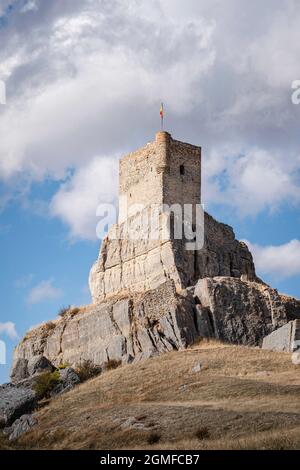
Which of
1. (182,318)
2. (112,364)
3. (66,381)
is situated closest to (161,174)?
(182,318)

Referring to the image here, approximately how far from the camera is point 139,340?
162 ft

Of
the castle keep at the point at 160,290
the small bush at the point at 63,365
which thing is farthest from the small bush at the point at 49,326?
the small bush at the point at 63,365

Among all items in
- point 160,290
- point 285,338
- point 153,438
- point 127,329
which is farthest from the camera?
point 127,329

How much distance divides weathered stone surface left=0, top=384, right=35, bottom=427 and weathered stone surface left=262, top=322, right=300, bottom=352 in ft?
42.8

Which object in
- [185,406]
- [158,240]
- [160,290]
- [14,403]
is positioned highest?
[158,240]

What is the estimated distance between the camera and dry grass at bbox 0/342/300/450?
29.3 m

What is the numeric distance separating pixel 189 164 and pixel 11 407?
22.4 metres

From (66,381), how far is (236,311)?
1062 centimetres

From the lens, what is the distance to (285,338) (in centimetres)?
4584

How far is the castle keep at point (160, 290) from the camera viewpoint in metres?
48.9

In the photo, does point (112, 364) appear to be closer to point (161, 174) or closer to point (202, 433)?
point (161, 174)

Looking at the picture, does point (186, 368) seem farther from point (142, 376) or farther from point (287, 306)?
point (287, 306)

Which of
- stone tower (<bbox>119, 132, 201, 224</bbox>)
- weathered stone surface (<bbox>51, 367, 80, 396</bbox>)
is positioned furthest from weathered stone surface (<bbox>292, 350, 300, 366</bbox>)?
stone tower (<bbox>119, 132, 201, 224</bbox>)
